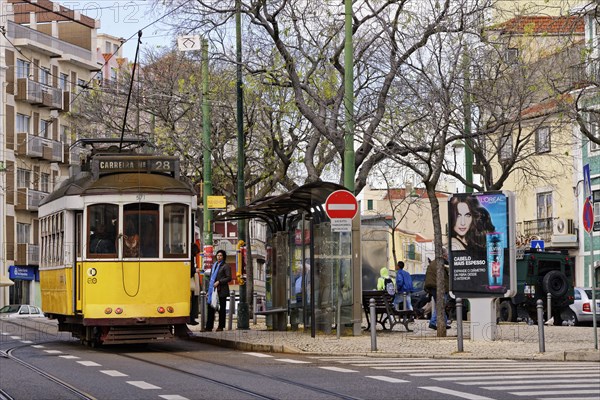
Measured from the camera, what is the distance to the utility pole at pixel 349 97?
27328 millimetres

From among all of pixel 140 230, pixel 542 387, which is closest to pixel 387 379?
pixel 542 387

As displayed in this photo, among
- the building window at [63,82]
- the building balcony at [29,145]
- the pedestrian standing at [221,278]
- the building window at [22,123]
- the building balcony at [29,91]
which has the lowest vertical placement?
the pedestrian standing at [221,278]

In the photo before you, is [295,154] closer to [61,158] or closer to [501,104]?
[501,104]

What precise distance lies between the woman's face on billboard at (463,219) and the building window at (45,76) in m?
60.9

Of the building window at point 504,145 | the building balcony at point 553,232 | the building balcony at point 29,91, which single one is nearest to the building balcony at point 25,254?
the building balcony at point 29,91

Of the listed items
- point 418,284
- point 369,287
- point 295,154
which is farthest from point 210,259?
point 418,284

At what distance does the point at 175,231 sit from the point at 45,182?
61642 mm

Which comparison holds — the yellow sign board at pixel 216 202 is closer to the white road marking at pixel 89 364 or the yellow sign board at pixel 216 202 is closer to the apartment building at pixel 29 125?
the white road marking at pixel 89 364

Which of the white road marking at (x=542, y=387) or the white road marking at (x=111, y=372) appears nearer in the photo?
the white road marking at (x=542, y=387)

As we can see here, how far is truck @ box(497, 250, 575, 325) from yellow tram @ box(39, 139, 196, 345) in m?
21.0

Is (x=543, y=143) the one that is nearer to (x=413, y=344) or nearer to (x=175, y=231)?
(x=413, y=344)

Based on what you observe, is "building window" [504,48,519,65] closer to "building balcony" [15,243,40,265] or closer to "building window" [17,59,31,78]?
"building balcony" [15,243,40,265]

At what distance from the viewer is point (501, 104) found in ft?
105

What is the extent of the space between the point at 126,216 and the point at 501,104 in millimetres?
10691
